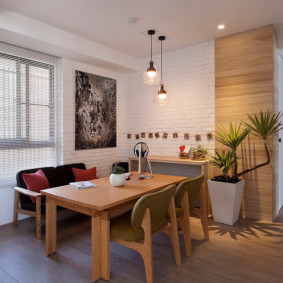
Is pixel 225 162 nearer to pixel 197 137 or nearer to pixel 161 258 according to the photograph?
pixel 197 137

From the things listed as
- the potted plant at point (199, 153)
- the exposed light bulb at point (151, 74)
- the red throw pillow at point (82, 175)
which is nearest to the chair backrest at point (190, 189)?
the potted plant at point (199, 153)

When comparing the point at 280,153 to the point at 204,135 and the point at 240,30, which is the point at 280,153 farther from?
the point at 240,30

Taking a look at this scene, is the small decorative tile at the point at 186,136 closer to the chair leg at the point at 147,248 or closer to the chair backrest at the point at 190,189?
the chair backrest at the point at 190,189

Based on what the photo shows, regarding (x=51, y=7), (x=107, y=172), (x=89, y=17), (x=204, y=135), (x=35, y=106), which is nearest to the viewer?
(x=51, y=7)

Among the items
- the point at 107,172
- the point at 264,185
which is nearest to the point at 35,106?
the point at 107,172

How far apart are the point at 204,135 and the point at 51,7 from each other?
3.05 meters

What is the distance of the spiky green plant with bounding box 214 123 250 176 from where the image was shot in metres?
3.57

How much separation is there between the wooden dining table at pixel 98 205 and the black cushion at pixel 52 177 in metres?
0.68

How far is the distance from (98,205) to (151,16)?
2.64 metres

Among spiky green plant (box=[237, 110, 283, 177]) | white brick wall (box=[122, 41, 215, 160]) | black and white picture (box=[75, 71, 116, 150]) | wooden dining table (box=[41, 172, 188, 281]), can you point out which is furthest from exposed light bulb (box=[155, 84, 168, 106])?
black and white picture (box=[75, 71, 116, 150])

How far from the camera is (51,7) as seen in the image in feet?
10.0

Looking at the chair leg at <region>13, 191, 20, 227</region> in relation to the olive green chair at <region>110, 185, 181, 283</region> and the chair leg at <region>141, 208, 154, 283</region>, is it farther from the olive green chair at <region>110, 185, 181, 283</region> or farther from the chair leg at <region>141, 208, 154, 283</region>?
the chair leg at <region>141, 208, 154, 283</region>

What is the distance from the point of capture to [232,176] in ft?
11.9

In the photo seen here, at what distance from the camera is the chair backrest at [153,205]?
1994 millimetres
